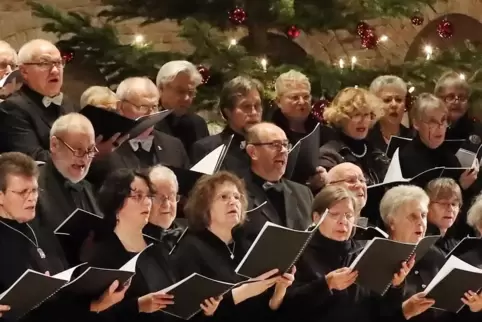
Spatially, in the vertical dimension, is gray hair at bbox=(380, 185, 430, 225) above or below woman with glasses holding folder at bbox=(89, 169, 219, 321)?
below

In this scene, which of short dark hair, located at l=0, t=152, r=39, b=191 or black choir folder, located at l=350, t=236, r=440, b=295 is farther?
black choir folder, located at l=350, t=236, r=440, b=295

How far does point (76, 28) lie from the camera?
4738 mm

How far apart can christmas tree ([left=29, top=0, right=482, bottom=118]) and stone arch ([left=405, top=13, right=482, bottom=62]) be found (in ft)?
6.30

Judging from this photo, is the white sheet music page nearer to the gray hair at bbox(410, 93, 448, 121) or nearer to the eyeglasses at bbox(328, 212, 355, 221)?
the eyeglasses at bbox(328, 212, 355, 221)

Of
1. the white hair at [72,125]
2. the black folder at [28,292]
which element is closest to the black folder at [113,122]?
the white hair at [72,125]

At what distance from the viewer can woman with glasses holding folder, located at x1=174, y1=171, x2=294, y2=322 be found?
3.14 m

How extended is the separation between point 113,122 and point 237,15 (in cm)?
149

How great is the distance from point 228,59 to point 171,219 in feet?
4.94

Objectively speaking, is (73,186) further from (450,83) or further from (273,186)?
(450,83)

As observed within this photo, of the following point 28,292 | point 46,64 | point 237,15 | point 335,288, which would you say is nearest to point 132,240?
point 28,292

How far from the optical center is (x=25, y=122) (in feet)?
11.8

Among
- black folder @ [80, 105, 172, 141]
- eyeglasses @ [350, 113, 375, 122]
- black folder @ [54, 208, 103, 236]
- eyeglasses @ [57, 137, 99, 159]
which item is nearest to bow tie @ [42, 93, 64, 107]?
black folder @ [80, 105, 172, 141]

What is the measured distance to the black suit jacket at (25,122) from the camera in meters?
3.56

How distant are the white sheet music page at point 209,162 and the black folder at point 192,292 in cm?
60
